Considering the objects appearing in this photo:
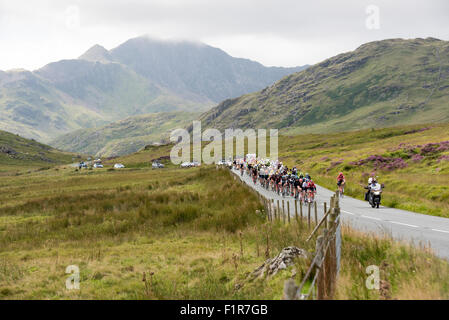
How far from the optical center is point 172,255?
46.4 feet

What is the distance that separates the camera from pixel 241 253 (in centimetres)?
1274

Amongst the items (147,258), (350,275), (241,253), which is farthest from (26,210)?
(350,275)

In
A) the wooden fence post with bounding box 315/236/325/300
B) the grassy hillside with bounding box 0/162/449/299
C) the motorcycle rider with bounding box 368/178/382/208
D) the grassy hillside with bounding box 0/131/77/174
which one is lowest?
the grassy hillside with bounding box 0/131/77/174

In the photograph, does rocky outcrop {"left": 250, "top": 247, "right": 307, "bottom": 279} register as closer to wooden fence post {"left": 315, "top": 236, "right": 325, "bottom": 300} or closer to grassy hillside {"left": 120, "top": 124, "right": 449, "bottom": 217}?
wooden fence post {"left": 315, "top": 236, "right": 325, "bottom": 300}

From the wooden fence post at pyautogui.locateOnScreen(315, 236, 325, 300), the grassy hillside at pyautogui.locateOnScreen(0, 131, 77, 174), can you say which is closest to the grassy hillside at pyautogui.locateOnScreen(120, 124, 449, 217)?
the wooden fence post at pyautogui.locateOnScreen(315, 236, 325, 300)

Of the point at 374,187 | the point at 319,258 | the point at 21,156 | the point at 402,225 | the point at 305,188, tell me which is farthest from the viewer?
the point at 21,156

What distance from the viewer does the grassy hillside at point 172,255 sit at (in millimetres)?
7992

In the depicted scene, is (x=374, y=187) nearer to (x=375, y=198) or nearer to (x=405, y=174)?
(x=375, y=198)

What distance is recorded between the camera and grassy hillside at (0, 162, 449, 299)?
799cm

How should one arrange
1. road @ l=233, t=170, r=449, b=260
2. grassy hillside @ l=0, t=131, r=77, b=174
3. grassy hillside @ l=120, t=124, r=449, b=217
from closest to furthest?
road @ l=233, t=170, r=449, b=260, grassy hillside @ l=120, t=124, r=449, b=217, grassy hillside @ l=0, t=131, r=77, b=174

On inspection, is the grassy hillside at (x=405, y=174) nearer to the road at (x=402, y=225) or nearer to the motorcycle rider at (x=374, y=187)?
the motorcycle rider at (x=374, y=187)

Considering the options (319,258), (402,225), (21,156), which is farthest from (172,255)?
(21,156)

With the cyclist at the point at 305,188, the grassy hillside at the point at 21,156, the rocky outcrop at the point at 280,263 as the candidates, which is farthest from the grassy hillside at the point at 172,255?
the grassy hillside at the point at 21,156

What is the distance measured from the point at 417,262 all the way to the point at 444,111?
715 ft
